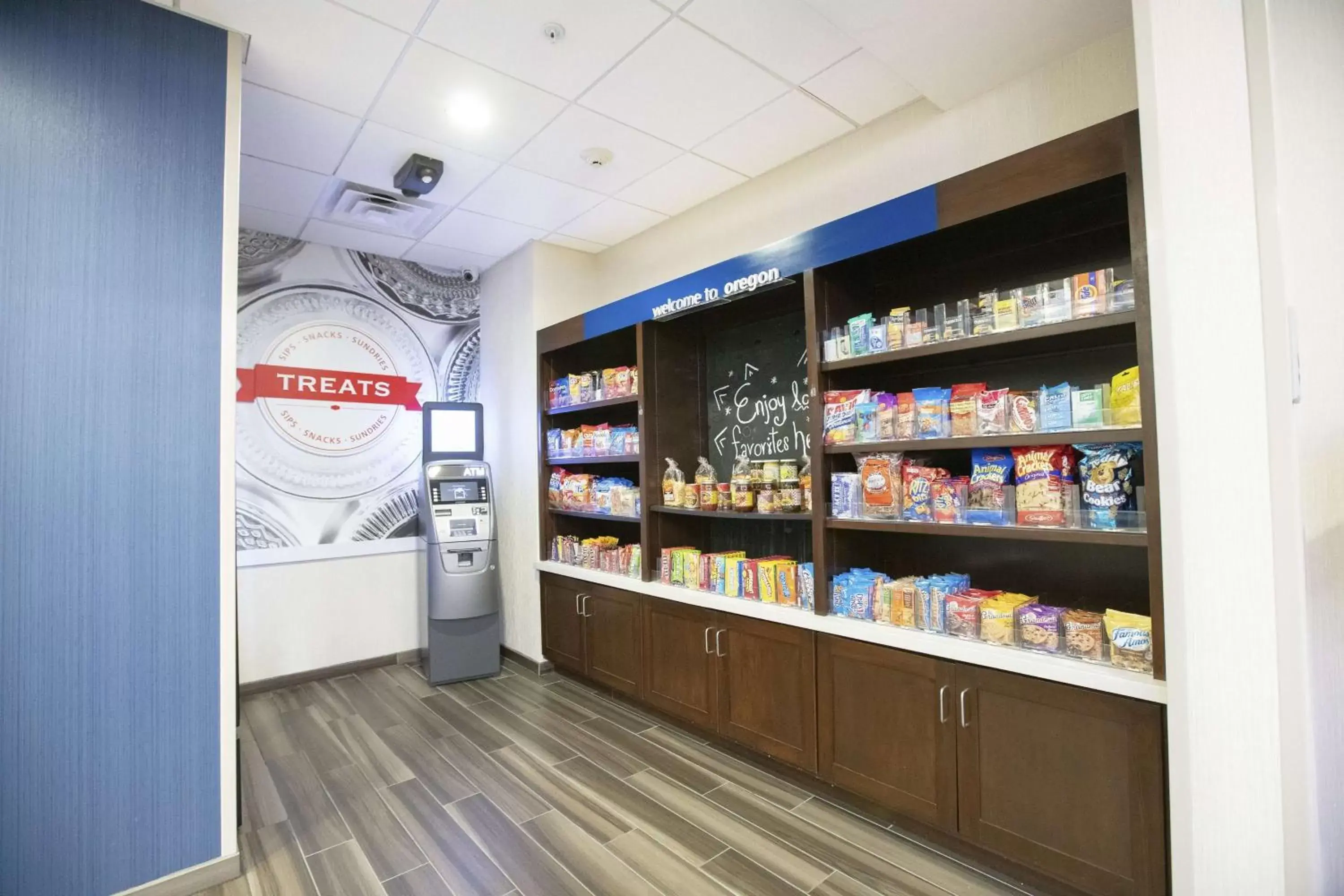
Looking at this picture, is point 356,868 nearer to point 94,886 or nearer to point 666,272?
point 94,886

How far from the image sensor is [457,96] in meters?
2.77

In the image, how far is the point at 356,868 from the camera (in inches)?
92.4

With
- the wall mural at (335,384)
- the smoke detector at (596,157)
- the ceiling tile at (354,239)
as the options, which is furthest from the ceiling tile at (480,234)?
the smoke detector at (596,157)

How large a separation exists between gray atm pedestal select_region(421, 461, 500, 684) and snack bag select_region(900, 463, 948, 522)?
10.3 ft

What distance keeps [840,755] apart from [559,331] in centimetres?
315

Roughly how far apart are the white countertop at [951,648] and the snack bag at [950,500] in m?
0.46

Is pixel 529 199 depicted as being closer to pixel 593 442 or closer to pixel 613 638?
pixel 593 442

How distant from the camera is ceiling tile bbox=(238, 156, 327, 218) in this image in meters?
3.41

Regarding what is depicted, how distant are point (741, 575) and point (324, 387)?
3479mm

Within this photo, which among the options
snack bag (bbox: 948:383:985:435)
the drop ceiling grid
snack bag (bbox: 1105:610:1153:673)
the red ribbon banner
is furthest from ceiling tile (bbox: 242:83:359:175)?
snack bag (bbox: 1105:610:1153:673)

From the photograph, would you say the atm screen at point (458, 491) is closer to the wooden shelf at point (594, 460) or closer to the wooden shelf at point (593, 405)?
the wooden shelf at point (594, 460)

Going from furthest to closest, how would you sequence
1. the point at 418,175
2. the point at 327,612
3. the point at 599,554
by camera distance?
1. the point at 327,612
2. the point at 599,554
3. the point at 418,175

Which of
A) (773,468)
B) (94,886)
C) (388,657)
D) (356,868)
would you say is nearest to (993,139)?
(773,468)

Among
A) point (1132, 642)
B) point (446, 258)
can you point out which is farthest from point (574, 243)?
point (1132, 642)
